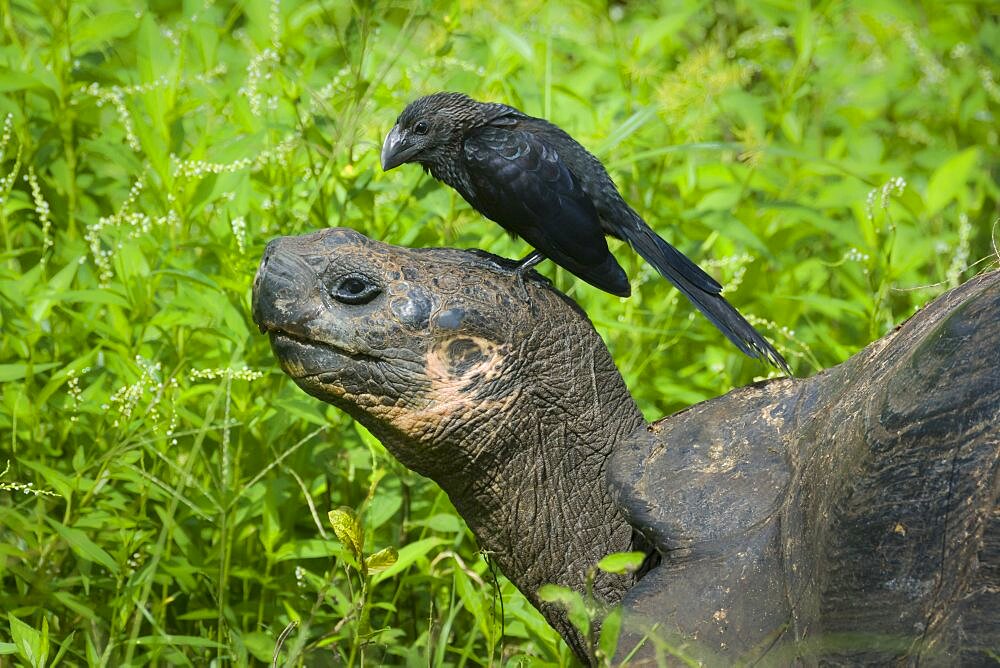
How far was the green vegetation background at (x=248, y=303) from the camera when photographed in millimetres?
2539

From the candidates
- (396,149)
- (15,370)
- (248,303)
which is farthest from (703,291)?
(15,370)

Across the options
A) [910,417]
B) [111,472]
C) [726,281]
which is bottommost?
[111,472]

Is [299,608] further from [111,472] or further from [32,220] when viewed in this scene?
[32,220]

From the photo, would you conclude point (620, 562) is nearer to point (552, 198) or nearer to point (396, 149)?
point (552, 198)

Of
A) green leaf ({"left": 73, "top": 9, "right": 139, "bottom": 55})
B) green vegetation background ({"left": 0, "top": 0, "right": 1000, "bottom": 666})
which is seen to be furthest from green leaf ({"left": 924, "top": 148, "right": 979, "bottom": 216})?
green leaf ({"left": 73, "top": 9, "right": 139, "bottom": 55})

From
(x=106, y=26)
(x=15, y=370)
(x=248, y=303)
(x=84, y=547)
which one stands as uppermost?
(x=106, y=26)

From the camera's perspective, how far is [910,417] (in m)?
1.70

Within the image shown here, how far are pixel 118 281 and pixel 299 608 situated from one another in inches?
33.1

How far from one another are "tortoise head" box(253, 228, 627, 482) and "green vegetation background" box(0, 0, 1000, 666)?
1.05 feet

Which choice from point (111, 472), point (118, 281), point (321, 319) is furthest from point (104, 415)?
point (321, 319)

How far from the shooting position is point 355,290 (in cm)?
199

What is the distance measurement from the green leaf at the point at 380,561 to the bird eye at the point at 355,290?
42cm

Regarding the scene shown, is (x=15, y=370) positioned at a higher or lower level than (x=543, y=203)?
lower

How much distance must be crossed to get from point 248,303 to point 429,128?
0.52 metres
